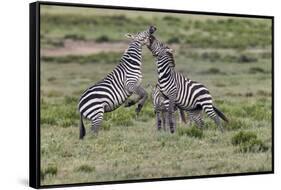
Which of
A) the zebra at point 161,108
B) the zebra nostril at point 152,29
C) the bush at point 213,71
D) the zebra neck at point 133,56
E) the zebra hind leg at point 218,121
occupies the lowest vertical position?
the zebra hind leg at point 218,121

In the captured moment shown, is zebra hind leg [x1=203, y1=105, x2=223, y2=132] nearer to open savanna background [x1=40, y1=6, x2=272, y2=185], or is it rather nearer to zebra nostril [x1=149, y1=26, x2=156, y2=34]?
open savanna background [x1=40, y1=6, x2=272, y2=185]

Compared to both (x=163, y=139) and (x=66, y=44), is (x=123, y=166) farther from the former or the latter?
(x=66, y=44)

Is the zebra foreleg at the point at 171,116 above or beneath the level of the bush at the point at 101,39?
beneath

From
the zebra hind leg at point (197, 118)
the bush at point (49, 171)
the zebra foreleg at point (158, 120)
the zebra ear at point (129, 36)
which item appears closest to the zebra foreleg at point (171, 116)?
the zebra foreleg at point (158, 120)

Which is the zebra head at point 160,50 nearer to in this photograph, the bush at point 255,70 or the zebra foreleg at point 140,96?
the zebra foreleg at point 140,96

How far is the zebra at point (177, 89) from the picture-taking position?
8384mm

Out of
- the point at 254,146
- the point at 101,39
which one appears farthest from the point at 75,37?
the point at 254,146

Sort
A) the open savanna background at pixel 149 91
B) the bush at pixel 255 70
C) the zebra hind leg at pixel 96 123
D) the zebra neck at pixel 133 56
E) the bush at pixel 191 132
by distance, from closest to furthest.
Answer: the open savanna background at pixel 149 91, the zebra hind leg at pixel 96 123, the zebra neck at pixel 133 56, the bush at pixel 191 132, the bush at pixel 255 70

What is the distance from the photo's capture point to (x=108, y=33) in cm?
812

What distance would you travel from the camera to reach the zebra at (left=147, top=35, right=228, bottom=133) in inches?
330

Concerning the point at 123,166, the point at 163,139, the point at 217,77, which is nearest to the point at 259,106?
the point at 217,77

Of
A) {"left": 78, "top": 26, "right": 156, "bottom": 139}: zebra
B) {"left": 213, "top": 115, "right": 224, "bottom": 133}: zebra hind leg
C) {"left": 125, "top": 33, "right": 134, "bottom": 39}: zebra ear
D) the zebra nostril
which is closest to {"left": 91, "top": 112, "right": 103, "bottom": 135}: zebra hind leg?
{"left": 78, "top": 26, "right": 156, "bottom": 139}: zebra

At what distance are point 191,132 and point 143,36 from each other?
1.16 meters

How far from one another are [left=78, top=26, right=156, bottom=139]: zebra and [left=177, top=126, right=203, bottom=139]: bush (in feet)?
1.78
